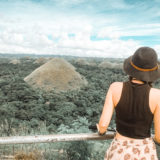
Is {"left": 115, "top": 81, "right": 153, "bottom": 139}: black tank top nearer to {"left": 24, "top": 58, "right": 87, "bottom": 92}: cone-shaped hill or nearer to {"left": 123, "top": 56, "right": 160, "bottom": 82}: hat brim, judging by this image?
{"left": 123, "top": 56, "right": 160, "bottom": 82}: hat brim

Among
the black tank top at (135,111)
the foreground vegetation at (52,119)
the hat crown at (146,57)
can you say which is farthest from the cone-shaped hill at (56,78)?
the hat crown at (146,57)

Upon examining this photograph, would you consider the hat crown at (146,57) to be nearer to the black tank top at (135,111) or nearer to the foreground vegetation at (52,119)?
the black tank top at (135,111)

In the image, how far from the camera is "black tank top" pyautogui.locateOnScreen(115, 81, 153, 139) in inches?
49.9

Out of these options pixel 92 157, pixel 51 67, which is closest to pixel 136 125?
pixel 92 157

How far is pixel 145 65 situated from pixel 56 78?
26.0 m

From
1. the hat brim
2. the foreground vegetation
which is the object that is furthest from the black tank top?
the foreground vegetation

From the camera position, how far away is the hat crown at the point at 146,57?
1243 millimetres

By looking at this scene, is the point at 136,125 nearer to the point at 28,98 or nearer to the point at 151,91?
the point at 151,91

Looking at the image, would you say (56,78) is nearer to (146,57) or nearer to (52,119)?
(52,119)

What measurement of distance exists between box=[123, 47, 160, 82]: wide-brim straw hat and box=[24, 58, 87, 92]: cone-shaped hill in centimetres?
2146

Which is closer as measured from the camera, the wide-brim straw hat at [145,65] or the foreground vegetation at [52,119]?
the wide-brim straw hat at [145,65]

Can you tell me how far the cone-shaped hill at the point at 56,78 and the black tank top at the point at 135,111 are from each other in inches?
842

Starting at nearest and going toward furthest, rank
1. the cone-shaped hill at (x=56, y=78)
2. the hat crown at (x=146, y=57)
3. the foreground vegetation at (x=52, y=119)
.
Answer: the hat crown at (x=146, y=57) < the foreground vegetation at (x=52, y=119) < the cone-shaped hill at (x=56, y=78)

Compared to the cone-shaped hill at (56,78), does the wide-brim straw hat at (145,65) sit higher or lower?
higher
